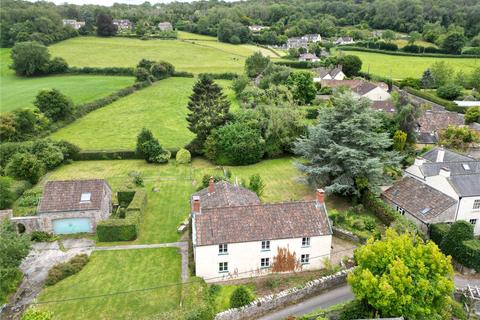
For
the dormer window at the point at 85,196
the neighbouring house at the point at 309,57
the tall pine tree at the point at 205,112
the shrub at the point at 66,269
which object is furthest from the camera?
the neighbouring house at the point at 309,57

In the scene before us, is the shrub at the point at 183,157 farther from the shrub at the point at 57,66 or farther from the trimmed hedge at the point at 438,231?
the shrub at the point at 57,66

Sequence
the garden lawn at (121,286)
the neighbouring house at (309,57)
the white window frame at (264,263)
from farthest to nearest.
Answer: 1. the neighbouring house at (309,57)
2. the white window frame at (264,263)
3. the garden lawn at (121,286)

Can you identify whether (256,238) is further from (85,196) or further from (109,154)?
(109,154)

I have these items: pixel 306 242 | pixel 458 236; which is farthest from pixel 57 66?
pixel 458 236

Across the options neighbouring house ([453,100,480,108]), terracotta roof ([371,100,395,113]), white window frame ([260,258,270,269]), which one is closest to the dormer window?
white window frame ([260,258,270,269])

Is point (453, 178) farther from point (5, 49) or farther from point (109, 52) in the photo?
point (5, 49)

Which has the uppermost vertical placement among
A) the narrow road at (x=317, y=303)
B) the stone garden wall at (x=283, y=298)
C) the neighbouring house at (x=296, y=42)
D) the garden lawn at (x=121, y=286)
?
the neighbouring house at (x=296, y=42)

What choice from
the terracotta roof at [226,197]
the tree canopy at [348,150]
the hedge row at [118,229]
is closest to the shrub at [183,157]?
the tree canopy at [348,150]

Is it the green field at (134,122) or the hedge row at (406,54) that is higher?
the hedge row at (406,54)
